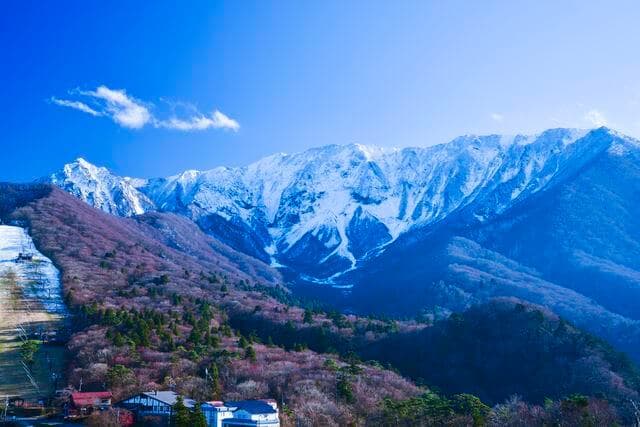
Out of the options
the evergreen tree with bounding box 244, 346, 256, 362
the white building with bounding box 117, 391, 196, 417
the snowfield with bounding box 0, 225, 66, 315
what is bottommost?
the white building with bounding box 117, 391, 196, 417

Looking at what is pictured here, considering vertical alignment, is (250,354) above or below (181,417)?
above

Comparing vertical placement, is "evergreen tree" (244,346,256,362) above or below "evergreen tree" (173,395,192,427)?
above

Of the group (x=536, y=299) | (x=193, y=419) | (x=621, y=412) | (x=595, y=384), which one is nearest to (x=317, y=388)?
(x=193, y=419)

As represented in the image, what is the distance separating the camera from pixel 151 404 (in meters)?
Result: 69.2

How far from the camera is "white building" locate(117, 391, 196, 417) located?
6788cm

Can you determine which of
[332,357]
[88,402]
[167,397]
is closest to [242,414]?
[167,397]

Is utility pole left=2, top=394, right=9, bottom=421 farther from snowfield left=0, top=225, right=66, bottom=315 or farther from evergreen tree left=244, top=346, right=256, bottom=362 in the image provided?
snowfield left=0, top=225, right=66, bottom=315

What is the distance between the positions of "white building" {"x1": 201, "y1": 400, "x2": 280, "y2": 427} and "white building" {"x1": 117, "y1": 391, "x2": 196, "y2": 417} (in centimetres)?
245

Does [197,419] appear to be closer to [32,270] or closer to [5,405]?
[5,405]

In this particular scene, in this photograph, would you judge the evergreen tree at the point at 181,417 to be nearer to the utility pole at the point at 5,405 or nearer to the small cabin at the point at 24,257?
the utility pole at the point at 5,405

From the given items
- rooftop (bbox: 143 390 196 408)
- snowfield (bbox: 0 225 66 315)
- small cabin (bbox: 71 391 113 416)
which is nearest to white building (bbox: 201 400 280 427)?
rooftop (bbox: 143 390 196 408)

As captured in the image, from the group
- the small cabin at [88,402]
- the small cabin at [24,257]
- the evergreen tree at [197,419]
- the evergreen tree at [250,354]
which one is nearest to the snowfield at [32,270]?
the small cabin at [24,257]

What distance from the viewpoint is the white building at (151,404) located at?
6788 centimetres

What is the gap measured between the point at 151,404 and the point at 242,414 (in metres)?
10.6
